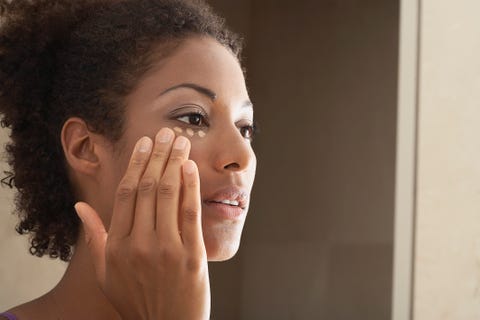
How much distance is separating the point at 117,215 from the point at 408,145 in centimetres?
83

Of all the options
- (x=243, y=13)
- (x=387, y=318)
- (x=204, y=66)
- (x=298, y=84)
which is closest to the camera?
(x=204, y=66)

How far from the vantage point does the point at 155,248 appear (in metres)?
0.74

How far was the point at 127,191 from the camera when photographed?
0.76 m

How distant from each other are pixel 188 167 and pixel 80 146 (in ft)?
0.75

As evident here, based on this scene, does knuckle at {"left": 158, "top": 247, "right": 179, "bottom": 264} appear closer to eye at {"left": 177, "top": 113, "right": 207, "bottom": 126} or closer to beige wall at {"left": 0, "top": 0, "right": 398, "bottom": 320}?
eye at {"left": 177, "top": 113, "right": 207, "bottom": 126}

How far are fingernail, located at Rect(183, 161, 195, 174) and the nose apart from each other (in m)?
0.11

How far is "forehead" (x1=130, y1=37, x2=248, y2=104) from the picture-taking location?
894mm

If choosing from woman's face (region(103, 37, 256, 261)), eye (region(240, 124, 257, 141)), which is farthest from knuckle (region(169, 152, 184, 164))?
eye (region(240, 124, 257, 141))

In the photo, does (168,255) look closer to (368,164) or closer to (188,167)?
(188,167)

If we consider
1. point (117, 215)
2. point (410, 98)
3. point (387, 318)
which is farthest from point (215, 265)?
point (117, 215)

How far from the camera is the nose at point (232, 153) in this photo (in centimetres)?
87

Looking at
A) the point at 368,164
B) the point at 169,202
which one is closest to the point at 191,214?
the point at 169,202

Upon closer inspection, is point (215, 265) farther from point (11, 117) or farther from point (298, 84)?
point (11, 117)

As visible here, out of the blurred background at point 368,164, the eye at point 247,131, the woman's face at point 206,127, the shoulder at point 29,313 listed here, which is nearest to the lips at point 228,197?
the woman's face at point 206,127
